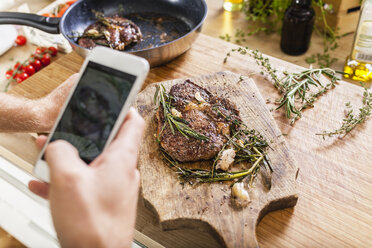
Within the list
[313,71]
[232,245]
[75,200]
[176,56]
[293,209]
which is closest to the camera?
[75,200]

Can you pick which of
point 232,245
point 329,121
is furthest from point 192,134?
point 329,121

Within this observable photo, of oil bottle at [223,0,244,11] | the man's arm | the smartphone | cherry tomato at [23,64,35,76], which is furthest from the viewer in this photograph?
oil bottle at [223,0,244,11]

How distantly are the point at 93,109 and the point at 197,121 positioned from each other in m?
0.41

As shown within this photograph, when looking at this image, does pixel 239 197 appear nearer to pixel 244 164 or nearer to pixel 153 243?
pixel 244 164

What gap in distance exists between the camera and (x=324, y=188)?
104cm

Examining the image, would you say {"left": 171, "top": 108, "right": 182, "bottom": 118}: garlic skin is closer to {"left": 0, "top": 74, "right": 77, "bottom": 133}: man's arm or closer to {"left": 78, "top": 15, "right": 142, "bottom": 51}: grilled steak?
{"left": 0, "top": 74, "right": 77, "bottom": 133}: man's arm

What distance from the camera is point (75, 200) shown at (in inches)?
23.5

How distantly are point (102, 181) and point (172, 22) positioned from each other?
125 cm

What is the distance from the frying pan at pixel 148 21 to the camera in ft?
4.57

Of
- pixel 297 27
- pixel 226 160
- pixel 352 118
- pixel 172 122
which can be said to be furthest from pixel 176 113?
pixel 297 27

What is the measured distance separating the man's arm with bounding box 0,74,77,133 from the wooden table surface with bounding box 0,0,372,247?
18cm

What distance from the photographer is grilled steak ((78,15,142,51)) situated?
4.75 feet

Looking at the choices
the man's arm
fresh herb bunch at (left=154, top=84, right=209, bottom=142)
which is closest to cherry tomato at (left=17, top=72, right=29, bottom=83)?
the man's arm

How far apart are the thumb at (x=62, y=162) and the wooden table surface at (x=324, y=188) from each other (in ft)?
1.96
